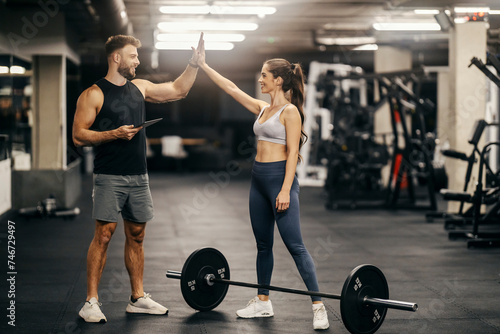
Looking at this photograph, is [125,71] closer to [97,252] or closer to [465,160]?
[97,252]

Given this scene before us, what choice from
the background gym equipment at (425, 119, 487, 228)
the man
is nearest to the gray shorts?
the man

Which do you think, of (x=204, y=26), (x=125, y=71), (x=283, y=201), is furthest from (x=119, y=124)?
(x=204, y=26)

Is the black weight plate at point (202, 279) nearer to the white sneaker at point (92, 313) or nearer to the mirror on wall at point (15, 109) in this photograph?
the white sneaker at point (92, 313)

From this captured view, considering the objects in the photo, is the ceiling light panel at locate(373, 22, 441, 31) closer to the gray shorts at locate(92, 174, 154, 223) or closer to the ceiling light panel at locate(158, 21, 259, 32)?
the ceiling light panel at locate(158, 21, 259, 32)

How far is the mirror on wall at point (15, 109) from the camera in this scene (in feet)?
24.0

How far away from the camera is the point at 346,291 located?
10.4 feet

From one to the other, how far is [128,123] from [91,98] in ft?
0.78

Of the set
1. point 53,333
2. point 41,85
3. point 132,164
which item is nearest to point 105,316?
point 53,333

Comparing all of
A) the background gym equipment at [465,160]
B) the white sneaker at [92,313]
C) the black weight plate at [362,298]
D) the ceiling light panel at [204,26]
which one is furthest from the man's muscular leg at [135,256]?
the ceiling light panel at [204,26]

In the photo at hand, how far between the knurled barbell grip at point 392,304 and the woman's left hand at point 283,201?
0.61 m

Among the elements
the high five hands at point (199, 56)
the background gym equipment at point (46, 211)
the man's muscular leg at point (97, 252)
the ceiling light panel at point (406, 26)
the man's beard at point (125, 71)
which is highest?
the ceiling light panel at point (406, 26)

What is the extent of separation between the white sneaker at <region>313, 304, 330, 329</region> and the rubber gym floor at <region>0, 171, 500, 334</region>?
0.25 feet

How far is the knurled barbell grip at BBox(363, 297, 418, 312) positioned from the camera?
3.09m

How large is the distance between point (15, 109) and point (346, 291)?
5893mm
